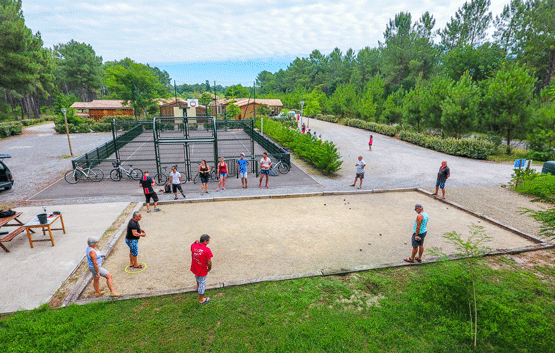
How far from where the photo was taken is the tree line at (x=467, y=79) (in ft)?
73.6

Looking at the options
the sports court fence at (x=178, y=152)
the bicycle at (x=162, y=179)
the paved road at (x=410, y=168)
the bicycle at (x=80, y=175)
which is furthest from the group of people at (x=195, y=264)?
the bicycle at (x=80, y=175)

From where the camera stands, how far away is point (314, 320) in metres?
5.29

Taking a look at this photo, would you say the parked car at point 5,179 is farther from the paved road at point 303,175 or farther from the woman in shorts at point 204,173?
the woman in shorts at point 204,173

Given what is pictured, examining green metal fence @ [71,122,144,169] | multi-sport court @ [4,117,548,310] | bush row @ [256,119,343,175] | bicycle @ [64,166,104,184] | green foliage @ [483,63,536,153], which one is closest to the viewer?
multi-sport court @ [4,117,548,310]

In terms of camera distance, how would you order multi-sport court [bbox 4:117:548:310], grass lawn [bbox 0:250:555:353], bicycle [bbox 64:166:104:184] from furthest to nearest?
1. bicycle [bbox 64:166:104:184]
2. multi-sport court [bbox 4:117:548:310]
3. grass lawn [bbox 0:250:555:353]

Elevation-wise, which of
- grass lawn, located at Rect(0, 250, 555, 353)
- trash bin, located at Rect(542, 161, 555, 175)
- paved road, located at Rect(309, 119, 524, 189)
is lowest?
paved road, located at Rect(309, 119, 524, 189)

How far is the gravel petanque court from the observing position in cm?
704

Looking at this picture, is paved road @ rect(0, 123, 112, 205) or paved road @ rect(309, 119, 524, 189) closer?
paved road @ rect(0, 123, 112, 205)

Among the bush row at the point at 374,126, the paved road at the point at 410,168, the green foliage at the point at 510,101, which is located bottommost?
the paved road at the point at 410,168

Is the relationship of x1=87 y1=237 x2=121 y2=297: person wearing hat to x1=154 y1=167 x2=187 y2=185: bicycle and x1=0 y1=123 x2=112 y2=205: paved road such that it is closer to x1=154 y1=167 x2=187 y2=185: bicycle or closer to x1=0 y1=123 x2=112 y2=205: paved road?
x1=154 y1=167 x2=187 y2=185: bicycle

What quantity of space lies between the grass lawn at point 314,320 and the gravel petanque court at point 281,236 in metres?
0.85

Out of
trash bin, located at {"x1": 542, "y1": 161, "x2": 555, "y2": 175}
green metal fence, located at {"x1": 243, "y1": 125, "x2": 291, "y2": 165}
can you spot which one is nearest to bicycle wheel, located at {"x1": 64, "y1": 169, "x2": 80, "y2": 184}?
green metal fence, located at {"x1": 243, "y1": 125, "x2": 291, "y2": 165}

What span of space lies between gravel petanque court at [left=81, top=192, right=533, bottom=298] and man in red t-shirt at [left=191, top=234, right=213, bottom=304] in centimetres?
81

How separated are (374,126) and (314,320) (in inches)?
1432
